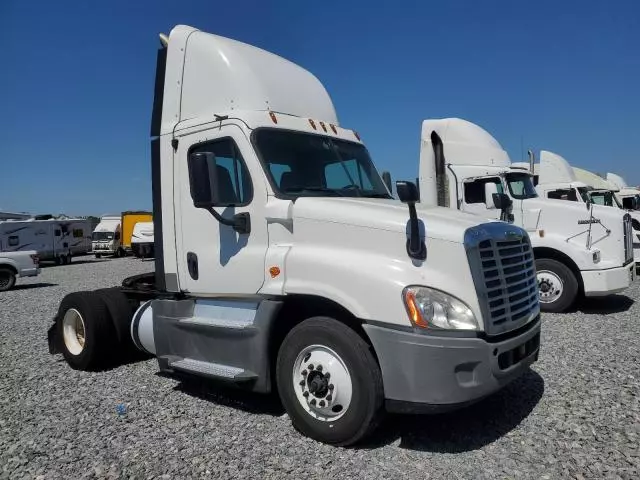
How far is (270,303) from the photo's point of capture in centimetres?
421

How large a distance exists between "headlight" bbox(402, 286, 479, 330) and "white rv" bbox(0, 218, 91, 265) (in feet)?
96.0

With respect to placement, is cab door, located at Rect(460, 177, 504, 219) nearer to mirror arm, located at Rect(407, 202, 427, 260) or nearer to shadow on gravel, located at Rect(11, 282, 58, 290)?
mirror arm, located at Rect(407, 202, 427, 260)

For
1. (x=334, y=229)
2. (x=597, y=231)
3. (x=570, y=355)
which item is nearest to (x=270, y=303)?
(x=334, y=229)

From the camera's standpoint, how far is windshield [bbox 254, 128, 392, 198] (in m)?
4.50

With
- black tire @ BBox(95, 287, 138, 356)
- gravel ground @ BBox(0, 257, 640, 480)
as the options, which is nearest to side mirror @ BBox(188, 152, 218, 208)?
gravel ground @ BBox(0, 257, 640, 480)

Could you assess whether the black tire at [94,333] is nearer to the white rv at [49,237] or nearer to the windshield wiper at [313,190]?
the windshield wiper at [313,190]

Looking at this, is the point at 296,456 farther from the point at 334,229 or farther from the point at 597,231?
the point at 597,231

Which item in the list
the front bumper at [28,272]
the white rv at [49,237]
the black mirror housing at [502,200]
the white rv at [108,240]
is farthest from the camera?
the white rv at [108,240]

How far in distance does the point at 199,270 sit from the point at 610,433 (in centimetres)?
388

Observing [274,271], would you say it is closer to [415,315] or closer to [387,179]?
[415,315]

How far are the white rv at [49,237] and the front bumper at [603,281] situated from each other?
28.2 m

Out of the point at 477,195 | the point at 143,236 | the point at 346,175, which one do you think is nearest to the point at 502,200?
the point at 477,195

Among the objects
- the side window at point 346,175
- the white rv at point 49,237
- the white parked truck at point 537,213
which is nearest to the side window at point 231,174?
the side window at point 346,175

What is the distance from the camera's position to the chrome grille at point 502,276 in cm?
362
